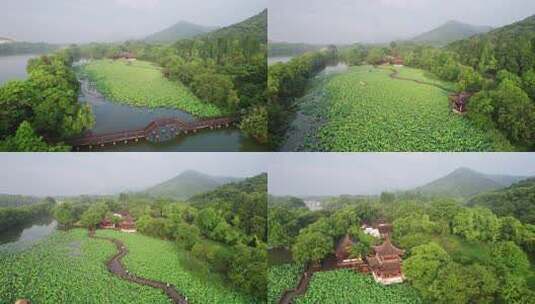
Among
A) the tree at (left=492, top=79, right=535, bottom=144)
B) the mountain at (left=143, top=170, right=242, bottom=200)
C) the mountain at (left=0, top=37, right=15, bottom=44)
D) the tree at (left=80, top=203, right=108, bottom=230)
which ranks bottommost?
the tree at (left=80, top=203, right=108, bottom=230)

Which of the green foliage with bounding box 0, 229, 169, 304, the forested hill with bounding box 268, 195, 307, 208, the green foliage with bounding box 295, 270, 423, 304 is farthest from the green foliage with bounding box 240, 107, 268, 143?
the green foliage with bounding box 0, 229, 169, 304

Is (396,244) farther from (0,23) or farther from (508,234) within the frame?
(0,23)

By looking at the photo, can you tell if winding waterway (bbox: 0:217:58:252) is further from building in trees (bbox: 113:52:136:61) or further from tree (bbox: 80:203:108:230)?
building in trees (bbox: 113:52:136:61)

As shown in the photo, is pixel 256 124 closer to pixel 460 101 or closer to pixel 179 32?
pixel 179 32

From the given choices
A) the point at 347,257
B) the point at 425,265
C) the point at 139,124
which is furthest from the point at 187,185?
the point at 425,265

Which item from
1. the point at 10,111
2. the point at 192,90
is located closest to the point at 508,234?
the point at 192,90
